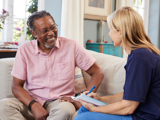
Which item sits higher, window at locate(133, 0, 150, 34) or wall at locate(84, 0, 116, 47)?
window at locate(133, 0, 150, 34)

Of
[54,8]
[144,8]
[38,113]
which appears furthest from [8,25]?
[144,8]

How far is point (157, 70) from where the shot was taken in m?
0.89

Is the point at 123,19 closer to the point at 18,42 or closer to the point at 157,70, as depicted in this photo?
the point at 157,70

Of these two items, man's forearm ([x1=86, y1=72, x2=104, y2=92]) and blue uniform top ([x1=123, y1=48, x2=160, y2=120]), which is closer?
blue uniform top ([x1=123, y1=48, x2=160, y2=120])

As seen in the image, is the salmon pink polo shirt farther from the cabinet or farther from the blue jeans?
the cabinet

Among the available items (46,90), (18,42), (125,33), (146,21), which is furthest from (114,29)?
(146,21)

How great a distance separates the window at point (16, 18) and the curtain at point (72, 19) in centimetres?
56

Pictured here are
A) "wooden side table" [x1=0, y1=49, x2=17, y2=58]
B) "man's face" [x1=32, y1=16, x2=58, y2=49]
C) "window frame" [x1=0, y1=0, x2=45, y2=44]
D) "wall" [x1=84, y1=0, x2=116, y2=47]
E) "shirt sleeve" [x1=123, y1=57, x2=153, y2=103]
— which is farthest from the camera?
"wall" [x1=84, y1=0, x2=116, y2=47]

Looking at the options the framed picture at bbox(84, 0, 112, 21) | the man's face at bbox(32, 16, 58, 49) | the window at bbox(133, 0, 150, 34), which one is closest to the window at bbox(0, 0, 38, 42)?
the framed picture at bbox(84, 0, 112, 21)

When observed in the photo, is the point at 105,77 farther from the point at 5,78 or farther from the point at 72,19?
the point at 72,19

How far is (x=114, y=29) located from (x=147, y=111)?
0.45 m

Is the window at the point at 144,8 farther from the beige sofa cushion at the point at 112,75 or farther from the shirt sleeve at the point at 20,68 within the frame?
the shirt sleeve at the point at 20,68

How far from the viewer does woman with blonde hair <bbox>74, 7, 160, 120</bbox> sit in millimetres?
881

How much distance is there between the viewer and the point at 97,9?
414 centimetres
